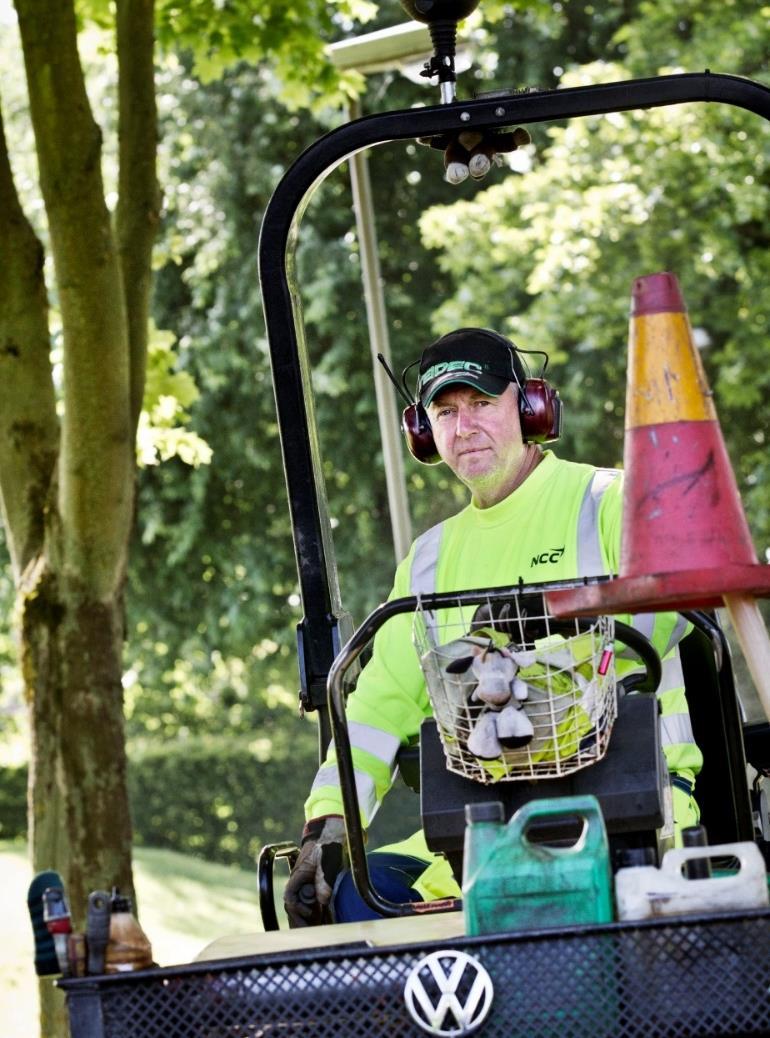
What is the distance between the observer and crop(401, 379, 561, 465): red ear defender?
Result: 4777 millimetres

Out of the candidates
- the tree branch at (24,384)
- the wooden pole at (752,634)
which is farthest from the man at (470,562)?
the tree branch at (24,384)

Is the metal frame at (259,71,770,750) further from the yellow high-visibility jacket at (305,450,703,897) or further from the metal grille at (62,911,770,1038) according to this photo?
the metal grille at (62,911,770,1038)

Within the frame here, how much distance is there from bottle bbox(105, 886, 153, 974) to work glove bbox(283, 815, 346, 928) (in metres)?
1.21

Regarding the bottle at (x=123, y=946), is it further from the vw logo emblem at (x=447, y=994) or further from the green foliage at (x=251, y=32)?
the green foliage at (x=251, y=32)

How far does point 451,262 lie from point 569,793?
49.6 feet

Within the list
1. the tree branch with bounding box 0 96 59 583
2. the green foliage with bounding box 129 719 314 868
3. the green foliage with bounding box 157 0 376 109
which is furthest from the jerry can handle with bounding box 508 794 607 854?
the green foliage with bounding box 129 719 314 868

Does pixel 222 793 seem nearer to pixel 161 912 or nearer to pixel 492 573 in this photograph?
pixel 161 912

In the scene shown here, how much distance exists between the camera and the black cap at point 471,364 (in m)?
4.72

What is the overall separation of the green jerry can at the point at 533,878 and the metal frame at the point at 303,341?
165 centimetres

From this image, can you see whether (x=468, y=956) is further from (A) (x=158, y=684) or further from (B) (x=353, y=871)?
(A) (x=158, y=684)

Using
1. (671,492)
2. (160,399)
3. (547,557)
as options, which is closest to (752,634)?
(671,492)

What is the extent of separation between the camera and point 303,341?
4809mm

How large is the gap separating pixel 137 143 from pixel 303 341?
389 cm

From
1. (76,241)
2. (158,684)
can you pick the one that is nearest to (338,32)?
(158,684)
